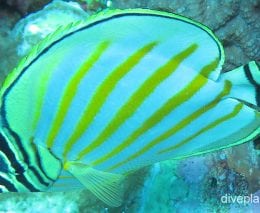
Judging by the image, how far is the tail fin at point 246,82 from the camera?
43.9 inches

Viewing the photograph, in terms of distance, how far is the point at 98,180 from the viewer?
1275 millimetres

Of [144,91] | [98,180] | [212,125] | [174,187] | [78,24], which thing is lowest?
[174,187]

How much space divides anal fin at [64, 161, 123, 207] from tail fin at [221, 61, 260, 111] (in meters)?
0.49

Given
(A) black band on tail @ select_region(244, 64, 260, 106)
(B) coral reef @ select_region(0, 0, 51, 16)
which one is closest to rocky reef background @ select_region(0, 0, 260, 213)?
(B) coral reef @ select_region(0, 0, 51, 16)

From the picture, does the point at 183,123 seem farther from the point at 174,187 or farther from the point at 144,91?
the point at 174,187

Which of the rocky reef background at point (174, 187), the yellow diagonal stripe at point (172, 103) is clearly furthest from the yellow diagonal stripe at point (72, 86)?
the rocky reef background at point (174, 187)

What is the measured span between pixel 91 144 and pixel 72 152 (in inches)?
2.6

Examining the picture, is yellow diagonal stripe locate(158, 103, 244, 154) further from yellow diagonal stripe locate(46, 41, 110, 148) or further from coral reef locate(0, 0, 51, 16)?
coral reef locate(0, 0, 51, 16)

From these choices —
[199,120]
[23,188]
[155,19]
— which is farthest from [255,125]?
[23,188]

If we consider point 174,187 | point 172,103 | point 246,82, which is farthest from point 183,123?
point 174,187

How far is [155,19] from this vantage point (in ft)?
3.44

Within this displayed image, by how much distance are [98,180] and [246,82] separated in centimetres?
57

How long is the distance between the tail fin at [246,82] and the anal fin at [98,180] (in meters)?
0.49

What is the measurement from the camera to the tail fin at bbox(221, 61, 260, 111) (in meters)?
1.12
